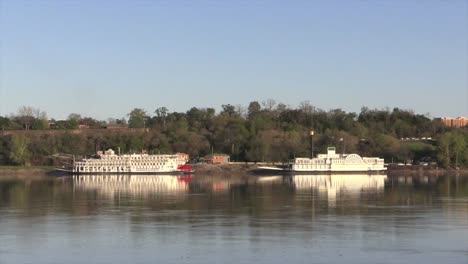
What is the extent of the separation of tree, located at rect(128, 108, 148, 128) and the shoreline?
39997mm

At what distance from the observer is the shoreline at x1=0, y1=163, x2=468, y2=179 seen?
99.1 meters

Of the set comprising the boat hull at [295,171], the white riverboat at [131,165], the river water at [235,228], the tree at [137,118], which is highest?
the tree at [137,118]

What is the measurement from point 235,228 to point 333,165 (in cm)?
6788

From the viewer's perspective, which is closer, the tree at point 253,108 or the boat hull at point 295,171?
the boat hull at point 295,171

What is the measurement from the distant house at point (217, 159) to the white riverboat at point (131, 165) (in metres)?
7.87

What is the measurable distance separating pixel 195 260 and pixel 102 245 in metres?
5.24

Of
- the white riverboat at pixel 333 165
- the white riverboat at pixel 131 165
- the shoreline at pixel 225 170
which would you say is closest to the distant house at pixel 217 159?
the shoreline at pixel 225 170

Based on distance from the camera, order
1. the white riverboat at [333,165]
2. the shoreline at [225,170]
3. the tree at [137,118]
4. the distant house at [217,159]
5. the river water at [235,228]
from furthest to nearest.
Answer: the tree at [137,118] < the distant house at [217,159] < the white riverboat at [333,165] < the shoreline at [225,170] < the river water at [235,228]

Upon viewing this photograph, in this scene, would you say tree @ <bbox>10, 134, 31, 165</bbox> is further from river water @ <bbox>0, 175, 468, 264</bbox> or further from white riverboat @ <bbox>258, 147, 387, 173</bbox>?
river water @ <bbox>0, 175, 468, 264</bbox>

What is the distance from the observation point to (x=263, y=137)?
378 ft

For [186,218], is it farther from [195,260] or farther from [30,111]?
[30,111]

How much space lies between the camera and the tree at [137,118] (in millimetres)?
147725

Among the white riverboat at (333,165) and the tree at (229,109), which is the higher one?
the tree at (229,109)

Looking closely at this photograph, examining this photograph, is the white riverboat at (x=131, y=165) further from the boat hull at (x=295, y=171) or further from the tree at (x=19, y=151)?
the tree at (x=19, y=151)
